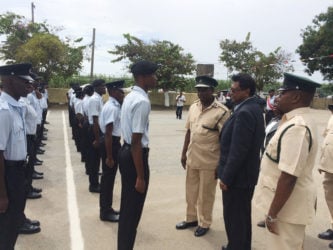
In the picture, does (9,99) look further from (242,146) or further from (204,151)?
(204,151)

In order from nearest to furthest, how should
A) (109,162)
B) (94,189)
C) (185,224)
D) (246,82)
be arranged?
(246,82), (185,224), (109,162), (94,189)

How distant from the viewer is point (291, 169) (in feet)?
8.18

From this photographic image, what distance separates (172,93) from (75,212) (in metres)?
26.9

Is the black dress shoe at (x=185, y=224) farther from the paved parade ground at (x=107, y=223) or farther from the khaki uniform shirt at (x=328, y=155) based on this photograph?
the khaki uniform shirt at (x=328, y=155)

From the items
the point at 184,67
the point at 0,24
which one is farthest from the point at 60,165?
the point at 0,24

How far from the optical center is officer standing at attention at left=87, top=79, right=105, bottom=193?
6.26 meters

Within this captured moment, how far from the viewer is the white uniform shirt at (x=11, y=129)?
9.56 ft

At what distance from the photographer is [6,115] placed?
9.59 feet

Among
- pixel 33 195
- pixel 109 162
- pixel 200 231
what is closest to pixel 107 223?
pixel 109 162

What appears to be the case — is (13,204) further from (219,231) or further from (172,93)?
(172,93)

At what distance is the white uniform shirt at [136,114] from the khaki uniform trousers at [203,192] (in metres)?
1.26

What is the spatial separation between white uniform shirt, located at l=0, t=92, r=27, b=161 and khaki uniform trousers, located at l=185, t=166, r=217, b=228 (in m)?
2.15

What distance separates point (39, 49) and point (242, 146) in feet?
79.0

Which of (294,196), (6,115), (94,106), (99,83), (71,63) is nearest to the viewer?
(294,196)
